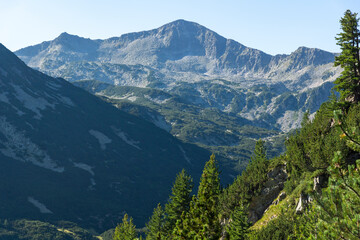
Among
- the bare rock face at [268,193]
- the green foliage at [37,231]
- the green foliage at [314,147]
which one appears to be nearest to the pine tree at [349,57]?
the green foliage at [314,147]

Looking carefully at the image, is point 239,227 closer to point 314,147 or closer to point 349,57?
point 314,147

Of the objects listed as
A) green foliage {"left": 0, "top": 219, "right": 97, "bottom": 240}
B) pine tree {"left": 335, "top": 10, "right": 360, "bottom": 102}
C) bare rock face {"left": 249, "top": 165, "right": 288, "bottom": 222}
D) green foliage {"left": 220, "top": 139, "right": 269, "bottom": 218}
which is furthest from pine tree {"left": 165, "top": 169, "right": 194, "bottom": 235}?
green foliage {"left": 0, "top": 219, "right": 97, "bottom": 240}

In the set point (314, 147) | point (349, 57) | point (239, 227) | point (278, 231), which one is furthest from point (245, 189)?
point (349, 57)

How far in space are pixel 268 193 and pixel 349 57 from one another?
91.7 feet

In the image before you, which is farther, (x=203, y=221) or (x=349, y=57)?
(x=349, y=57)

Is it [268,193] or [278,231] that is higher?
[278,231]

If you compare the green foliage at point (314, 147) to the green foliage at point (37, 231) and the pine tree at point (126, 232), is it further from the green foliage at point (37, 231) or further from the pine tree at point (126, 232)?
the green foliage at point (37, 231)

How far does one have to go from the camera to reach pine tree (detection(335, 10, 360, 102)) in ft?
186

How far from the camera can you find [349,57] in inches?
2248

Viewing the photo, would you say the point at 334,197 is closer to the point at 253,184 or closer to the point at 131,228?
the point at 253,184

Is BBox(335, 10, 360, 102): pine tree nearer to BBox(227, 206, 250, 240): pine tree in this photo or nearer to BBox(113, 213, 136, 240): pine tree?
BBox(227, 206, 250, 240): pine tree

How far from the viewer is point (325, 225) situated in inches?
581

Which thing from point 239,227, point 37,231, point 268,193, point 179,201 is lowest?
point 37,231

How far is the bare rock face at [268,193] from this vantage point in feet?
176
